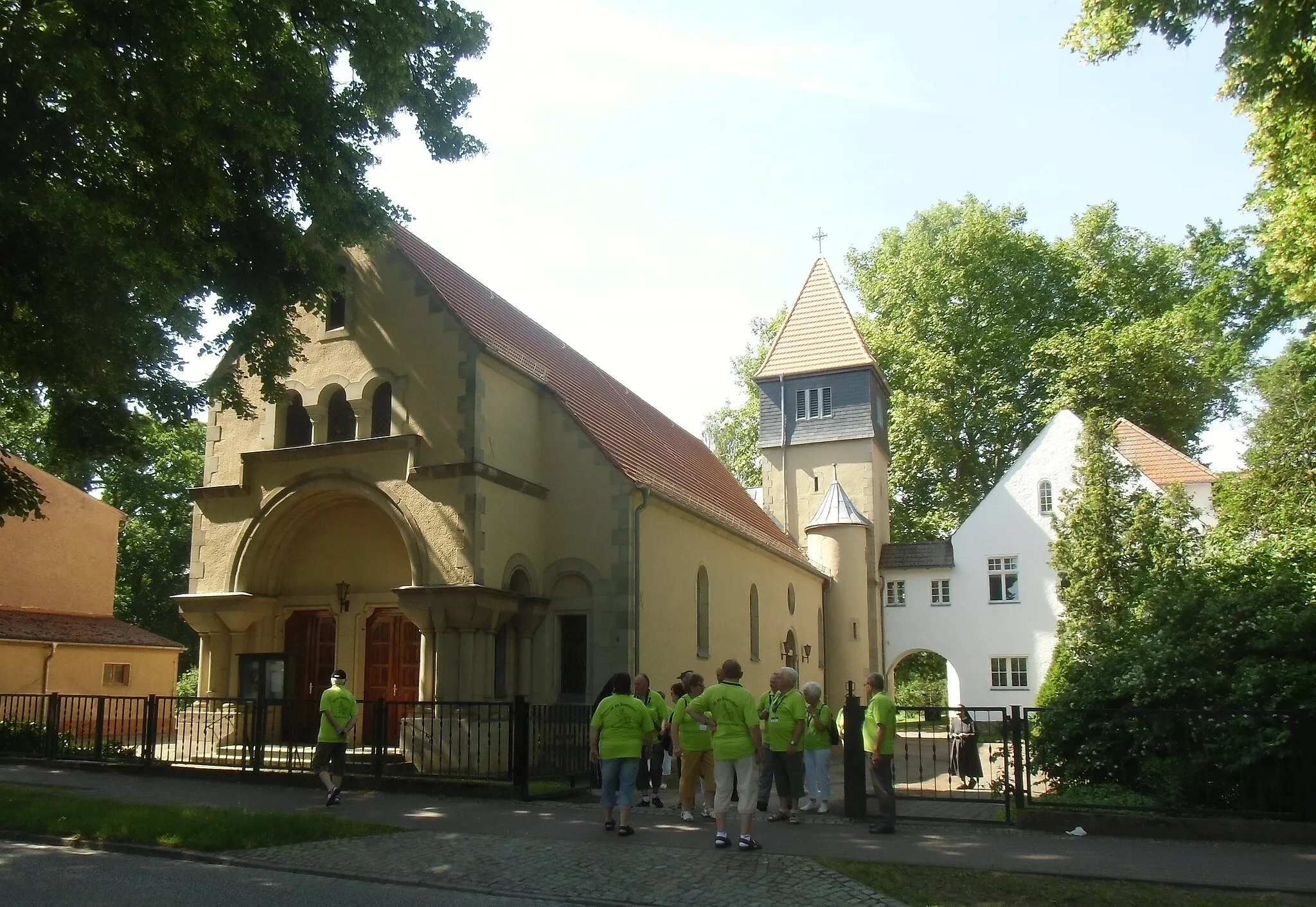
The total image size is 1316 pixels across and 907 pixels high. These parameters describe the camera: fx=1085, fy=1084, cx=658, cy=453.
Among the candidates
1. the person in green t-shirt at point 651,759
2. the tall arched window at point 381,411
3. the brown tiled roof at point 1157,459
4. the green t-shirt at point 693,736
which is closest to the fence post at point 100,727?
the tall arched window at point 381,411

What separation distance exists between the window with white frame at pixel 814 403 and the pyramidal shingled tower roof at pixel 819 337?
769mm

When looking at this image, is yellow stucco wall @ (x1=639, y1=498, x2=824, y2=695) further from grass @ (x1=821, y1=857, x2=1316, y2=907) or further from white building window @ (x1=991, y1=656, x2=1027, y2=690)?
grass @ (x1=821, y1=857, x2=1316, y2=907)

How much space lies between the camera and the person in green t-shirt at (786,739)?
12953 mm

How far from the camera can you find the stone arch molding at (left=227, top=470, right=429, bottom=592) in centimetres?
1933

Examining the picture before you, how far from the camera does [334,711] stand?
13805 mm

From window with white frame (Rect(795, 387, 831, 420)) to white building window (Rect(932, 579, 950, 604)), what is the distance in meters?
6.97

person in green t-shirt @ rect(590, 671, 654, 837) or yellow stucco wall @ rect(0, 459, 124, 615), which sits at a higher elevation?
yellow stucco wall @ rect(0, 459, 124, 615)

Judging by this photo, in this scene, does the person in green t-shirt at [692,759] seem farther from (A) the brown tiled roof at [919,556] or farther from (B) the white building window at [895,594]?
(B) the white building window at [895,594]

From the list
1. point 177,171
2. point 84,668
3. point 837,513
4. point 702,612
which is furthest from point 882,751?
point 837,513

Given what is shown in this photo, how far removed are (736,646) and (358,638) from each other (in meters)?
9.20

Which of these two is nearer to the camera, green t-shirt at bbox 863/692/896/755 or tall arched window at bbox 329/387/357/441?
green t-shirt at bbox 863/692/896/755

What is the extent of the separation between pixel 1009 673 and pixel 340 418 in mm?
24618

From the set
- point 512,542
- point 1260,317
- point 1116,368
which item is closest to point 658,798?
point 512,542

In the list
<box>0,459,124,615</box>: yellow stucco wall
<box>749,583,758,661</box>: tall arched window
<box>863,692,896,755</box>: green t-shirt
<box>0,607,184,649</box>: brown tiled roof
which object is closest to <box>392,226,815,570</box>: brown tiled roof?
<box>749,583,758,661</box>: tall arched window
